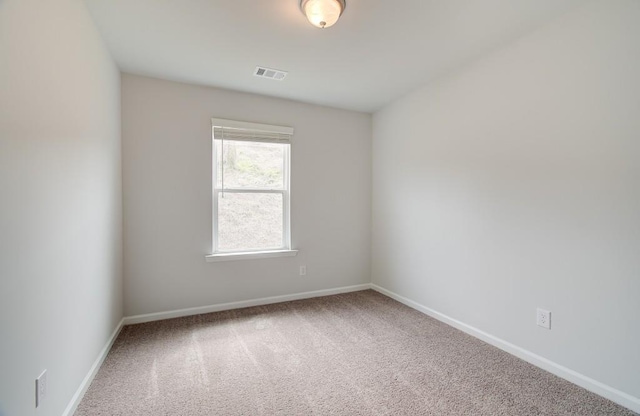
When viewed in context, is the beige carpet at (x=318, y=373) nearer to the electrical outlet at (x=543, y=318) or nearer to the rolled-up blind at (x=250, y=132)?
the electrical outlet at (x=543, y=318)

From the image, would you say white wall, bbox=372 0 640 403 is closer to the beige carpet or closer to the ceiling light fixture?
the beige carpet

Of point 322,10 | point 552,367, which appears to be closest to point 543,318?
point 552,367

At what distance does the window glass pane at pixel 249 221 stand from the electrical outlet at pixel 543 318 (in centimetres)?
252

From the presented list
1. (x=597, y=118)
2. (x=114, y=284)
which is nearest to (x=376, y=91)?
(x=597, y=118)

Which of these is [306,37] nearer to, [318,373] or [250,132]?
[250,132]

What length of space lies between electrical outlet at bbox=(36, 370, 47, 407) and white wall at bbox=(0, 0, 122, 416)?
37 mm

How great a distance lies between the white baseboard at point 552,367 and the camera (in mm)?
1725

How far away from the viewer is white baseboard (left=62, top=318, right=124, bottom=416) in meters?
1.64

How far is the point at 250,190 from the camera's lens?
3359 millimetres

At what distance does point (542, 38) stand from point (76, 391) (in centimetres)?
379

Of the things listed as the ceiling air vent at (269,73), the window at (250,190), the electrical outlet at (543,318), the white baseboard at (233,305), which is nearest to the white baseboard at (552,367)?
the electrical outlet at (543,318)

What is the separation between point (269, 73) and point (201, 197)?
1434mm

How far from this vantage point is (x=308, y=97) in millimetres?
3443

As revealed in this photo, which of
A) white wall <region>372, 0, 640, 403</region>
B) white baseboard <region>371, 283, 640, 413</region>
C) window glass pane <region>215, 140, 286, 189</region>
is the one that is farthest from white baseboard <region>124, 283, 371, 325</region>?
window glass pane <region>215, 140, 286, 189</region>
